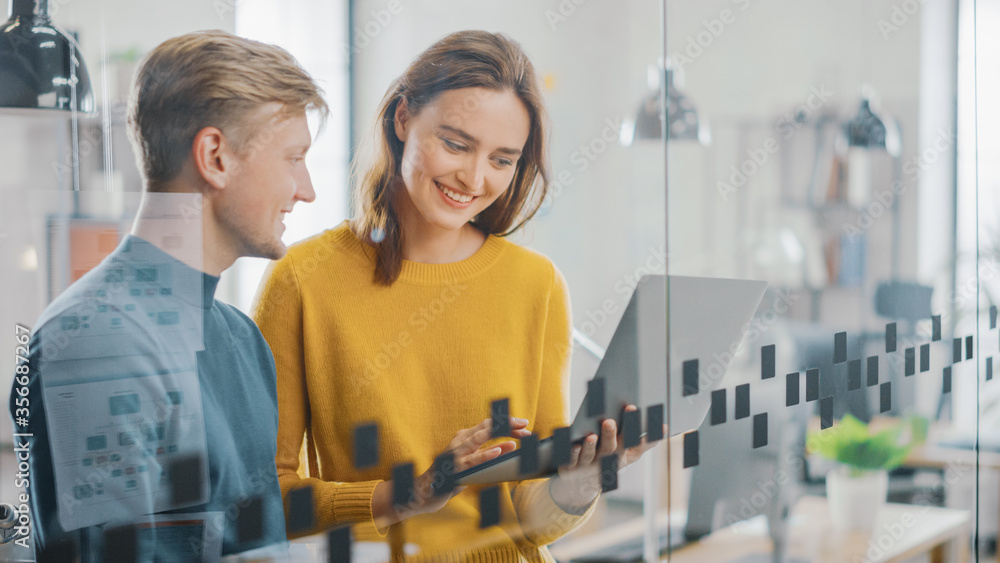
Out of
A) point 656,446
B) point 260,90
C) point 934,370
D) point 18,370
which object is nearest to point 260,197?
point 260,90

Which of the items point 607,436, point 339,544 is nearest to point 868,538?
point 607,436

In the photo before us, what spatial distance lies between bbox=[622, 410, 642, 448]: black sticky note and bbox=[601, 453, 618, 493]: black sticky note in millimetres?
18

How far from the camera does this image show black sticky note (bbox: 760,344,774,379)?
0.88 metres

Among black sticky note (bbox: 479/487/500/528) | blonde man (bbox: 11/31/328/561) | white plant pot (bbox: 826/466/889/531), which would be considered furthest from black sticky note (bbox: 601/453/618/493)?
white plant pot (bbox: 826/466/889/531)

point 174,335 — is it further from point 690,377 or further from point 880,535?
point 880,535

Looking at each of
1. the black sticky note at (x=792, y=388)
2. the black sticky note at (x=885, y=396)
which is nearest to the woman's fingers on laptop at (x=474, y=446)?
the black sticky note at (x=792, y=388)

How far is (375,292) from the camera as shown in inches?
22.3

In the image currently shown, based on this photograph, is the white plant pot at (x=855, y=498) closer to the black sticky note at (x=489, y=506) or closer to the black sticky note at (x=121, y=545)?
the black sticky note at (x=489, y=506)

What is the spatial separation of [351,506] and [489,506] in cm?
13

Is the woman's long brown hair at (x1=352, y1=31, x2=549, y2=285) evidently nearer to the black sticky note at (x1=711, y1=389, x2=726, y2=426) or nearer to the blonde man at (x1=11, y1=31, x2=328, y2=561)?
the blonde man at (x1=11, y1=31, x2=328, y2=561)

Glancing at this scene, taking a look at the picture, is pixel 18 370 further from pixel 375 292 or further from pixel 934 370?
pixel 934 370

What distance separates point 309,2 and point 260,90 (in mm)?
74

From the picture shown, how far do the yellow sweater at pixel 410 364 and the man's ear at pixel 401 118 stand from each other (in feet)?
0.25

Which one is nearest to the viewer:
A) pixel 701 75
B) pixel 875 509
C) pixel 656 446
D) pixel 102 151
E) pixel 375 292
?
pixel 102 151
